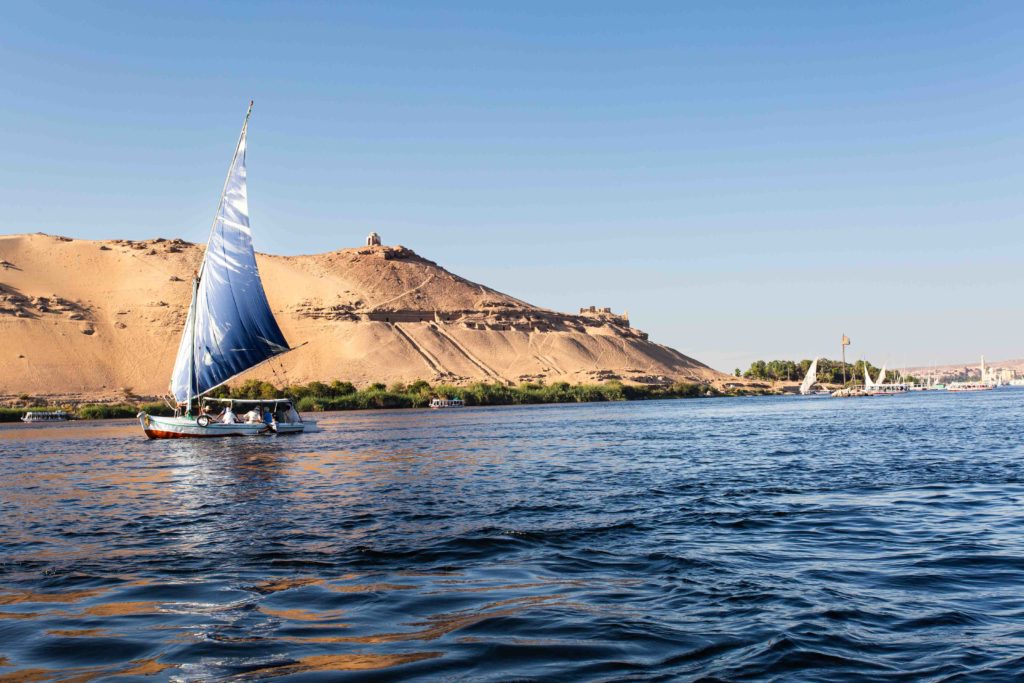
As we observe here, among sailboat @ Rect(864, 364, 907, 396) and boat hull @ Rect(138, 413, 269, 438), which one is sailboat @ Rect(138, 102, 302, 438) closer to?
boat hull @ Rect(138, 413, 269, 438)

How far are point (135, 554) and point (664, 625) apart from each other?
7.53m

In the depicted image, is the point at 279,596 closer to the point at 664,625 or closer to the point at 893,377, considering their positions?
the point at 664,625

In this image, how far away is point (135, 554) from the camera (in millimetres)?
11984

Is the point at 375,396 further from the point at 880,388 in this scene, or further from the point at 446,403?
the point at 880,388

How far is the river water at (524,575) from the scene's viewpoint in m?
6.96

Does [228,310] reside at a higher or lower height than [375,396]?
higher

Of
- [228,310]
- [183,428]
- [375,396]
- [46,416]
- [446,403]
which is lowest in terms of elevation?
[183,428]

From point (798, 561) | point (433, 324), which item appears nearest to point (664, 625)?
point (798, 561)

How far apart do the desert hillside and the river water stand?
92726 mm

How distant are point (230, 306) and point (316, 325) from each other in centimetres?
10380

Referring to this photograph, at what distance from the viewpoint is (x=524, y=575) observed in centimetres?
1013

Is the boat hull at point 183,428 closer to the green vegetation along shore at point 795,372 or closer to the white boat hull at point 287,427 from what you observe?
the white boat hull at point 287,427

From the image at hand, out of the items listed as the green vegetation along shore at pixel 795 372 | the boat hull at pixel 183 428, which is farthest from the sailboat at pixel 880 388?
the boat hull at pixel 183 428

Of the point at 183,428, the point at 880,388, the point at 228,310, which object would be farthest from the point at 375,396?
the point at 880,388
